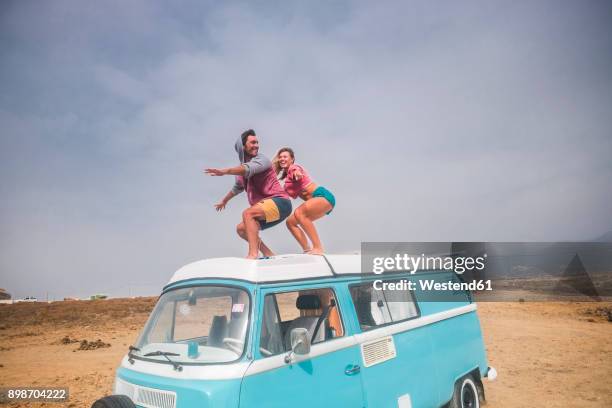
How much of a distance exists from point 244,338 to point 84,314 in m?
27.2

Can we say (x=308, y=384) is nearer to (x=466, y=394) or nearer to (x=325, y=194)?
(x=325, y=194)

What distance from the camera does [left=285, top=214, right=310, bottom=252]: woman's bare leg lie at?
598cm

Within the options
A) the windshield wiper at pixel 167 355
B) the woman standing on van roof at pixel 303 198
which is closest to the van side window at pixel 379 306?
the woman standing on van roof at pixel 303 198

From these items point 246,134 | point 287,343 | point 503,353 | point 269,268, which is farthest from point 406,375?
point 503,353

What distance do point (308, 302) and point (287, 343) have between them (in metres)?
0.76

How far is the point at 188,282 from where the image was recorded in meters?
4.34

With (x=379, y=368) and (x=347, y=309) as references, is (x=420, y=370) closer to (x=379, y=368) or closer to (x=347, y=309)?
(x=379, y=368)

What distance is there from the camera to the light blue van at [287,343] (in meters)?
3.50

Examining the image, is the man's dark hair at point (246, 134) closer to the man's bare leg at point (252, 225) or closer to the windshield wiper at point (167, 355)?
the man's bare leg at point (252, 225)

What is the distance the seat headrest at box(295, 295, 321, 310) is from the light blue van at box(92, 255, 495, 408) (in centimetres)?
1

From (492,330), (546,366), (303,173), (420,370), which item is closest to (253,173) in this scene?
(303,173)

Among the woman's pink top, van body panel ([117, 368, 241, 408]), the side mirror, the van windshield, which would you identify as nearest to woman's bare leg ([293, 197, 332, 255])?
the woman's pink top

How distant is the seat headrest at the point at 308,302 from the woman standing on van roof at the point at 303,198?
90 cm

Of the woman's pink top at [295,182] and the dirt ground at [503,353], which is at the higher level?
the woman's pink top at [295,182]
